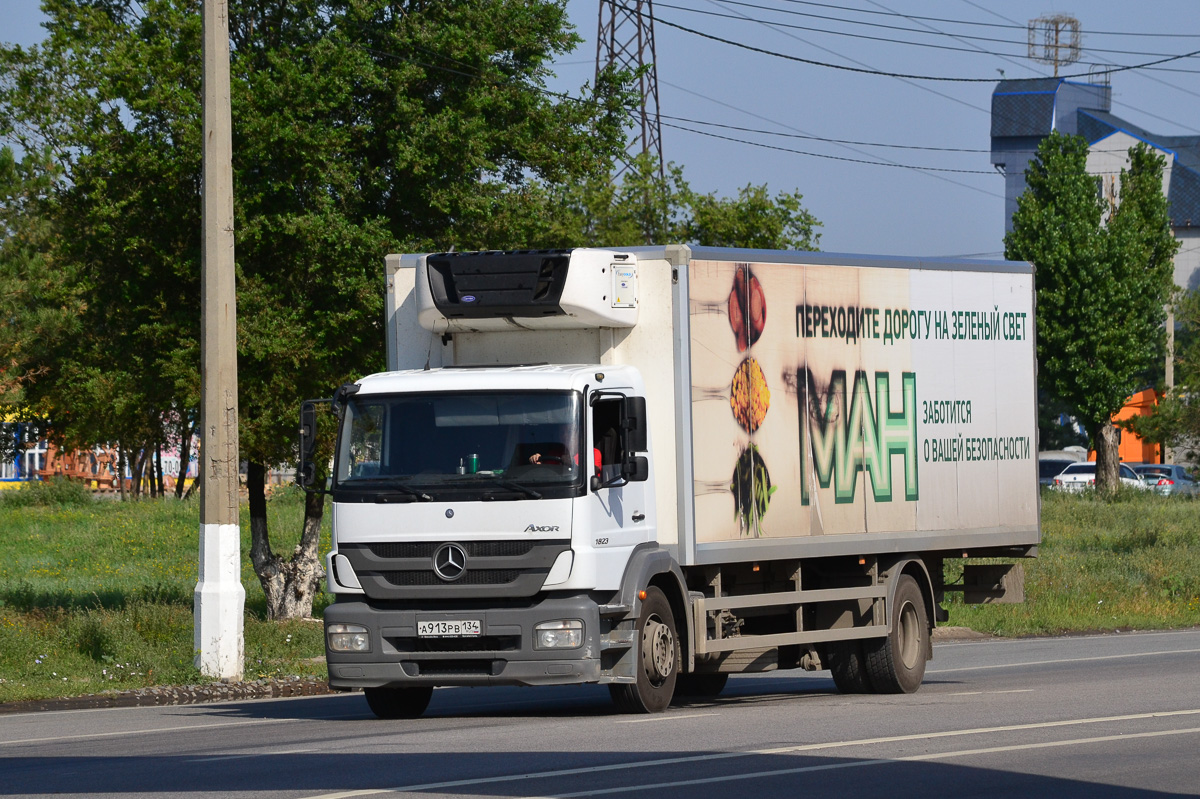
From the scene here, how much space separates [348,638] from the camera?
12.2 meters

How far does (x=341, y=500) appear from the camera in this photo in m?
12.2

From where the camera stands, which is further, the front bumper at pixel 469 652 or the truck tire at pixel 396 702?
the truck tire at pixel 396 702

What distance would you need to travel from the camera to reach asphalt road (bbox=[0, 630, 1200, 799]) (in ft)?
29.1

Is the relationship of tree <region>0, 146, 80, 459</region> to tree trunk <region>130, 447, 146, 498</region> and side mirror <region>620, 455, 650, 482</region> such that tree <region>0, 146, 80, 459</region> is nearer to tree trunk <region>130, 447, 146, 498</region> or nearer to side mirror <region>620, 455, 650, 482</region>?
side mirror <region>620, 455, 650, 482</region>

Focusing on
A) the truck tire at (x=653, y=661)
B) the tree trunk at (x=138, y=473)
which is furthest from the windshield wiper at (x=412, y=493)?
the tree trunk at (x=138, y=473)

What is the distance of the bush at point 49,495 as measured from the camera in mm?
49781

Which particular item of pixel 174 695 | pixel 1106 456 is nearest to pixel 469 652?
pixel 174 695

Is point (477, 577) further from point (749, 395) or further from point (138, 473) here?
point (138, 473)

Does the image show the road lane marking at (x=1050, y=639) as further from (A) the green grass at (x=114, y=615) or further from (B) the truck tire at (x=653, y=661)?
(B) the truck tire at (x=653, y=661)

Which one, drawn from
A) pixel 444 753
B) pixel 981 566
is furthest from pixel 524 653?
pixel 981 566

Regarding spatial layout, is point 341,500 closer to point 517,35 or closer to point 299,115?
point 299,115

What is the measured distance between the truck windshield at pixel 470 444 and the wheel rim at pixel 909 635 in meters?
4.88

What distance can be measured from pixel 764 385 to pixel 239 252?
363 inches

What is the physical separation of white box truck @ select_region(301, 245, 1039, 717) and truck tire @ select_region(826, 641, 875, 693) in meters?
0.02
